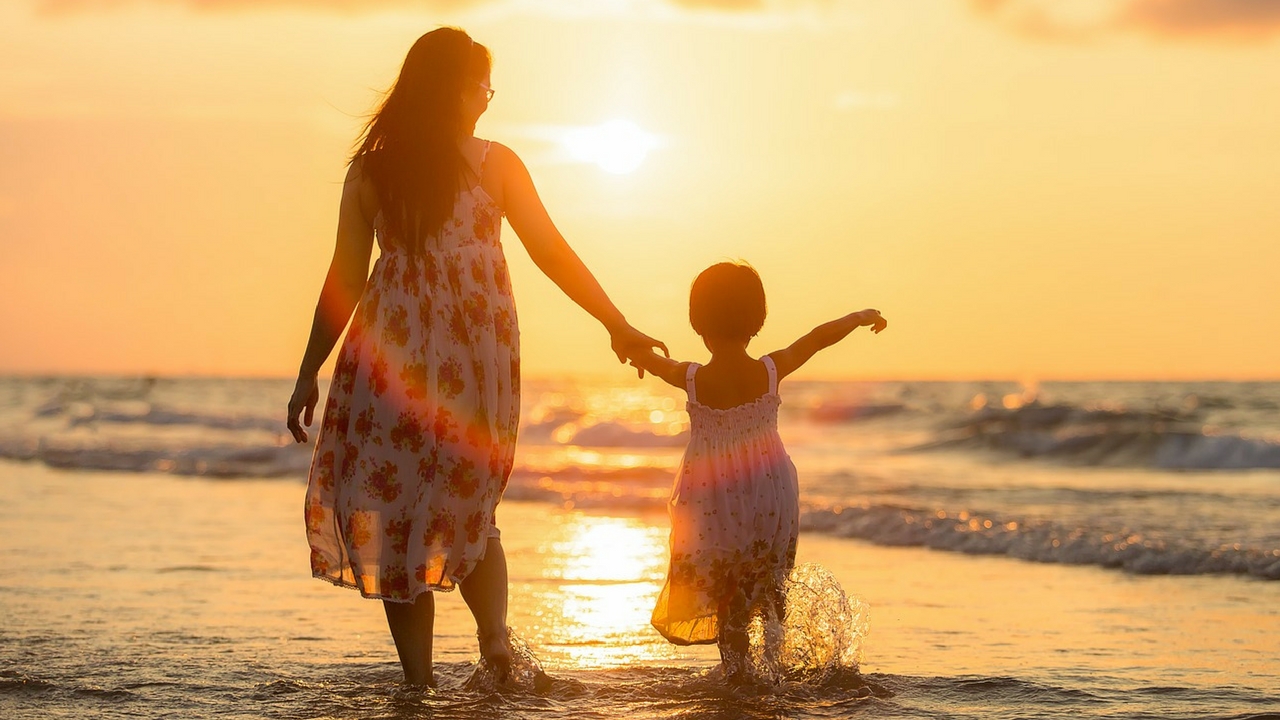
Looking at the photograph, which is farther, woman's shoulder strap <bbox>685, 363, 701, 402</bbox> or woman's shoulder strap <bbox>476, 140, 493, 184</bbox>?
woman's shoulder strap <bbox>685, 363, 701, 402</bbox>

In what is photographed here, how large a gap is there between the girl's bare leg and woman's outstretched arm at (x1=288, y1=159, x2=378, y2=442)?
70 centimetres

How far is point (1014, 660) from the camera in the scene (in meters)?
5.21

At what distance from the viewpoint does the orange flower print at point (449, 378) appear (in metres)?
4.02

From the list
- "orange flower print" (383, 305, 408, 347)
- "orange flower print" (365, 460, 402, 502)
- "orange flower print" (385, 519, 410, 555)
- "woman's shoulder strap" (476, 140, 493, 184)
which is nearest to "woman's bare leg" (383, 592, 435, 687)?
"orange flower print" (385, 519, 410, 555)

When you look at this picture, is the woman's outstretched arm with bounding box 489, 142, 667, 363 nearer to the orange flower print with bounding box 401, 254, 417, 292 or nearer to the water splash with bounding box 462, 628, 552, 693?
the orange flower print with bounding box 401, 254, 417, 292

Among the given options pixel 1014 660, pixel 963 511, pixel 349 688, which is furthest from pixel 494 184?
Result: pixel 963 511

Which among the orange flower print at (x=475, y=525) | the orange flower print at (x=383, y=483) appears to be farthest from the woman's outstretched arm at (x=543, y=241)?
the orange flower print at (x=383, y=483)

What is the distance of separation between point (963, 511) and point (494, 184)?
7.23m

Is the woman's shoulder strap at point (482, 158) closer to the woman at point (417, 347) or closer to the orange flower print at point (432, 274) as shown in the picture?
the woman at point (417, 347)

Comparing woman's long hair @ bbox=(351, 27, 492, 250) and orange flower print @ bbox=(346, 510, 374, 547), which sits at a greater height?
woman's long hair @ bbox=(351, 27, 492, 250)

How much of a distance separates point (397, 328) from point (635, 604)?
2912mm

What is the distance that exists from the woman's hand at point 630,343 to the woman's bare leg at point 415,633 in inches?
38.1

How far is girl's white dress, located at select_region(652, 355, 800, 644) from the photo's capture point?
4570 mm

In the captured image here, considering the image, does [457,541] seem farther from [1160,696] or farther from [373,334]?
[1160,696]
